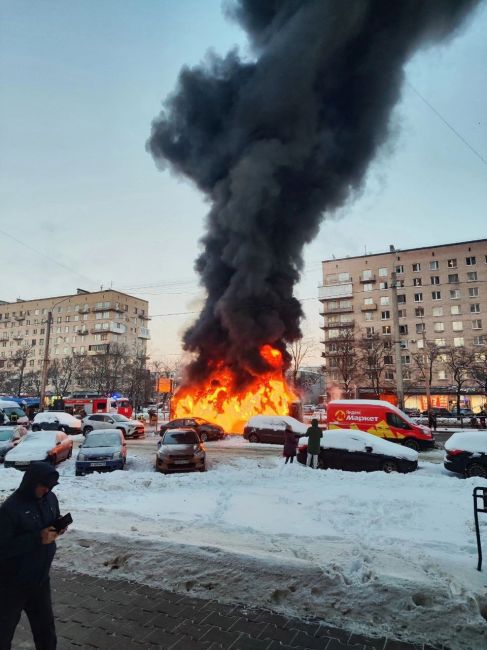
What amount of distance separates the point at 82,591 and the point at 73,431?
26.2 metres

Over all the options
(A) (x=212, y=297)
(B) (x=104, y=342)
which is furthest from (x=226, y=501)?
(B) (x=104, y=342)

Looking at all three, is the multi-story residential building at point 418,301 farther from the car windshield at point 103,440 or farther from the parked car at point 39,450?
the car windshield at point 103,440

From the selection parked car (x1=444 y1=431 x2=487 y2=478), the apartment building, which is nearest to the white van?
parked car (x1=444 y1=431 x2=487 y2=478)

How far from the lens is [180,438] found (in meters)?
14.8

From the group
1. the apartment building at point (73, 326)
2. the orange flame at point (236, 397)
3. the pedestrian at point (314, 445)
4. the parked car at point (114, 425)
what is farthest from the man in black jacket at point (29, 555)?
the apartment building at point (73, 326)

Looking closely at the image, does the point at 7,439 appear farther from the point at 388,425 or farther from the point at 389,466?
the point at 388,425

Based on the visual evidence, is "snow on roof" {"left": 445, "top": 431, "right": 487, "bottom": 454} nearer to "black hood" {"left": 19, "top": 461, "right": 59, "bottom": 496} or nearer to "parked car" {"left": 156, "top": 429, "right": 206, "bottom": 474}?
"parked car" {"left": 156, "top": 429, "right": 206, "bottom": 474}

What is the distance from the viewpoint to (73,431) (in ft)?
94.4

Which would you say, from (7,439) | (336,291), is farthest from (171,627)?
(336,291)

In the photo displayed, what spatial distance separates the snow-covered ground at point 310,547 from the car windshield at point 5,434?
23.6ft

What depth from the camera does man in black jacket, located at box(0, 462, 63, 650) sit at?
117 inches

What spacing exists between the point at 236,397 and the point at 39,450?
19.1 meters

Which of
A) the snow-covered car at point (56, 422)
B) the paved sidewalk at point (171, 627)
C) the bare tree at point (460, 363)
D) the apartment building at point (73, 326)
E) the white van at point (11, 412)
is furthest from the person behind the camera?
the apartment building at point (73, 326)

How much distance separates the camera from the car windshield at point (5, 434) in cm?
1642
